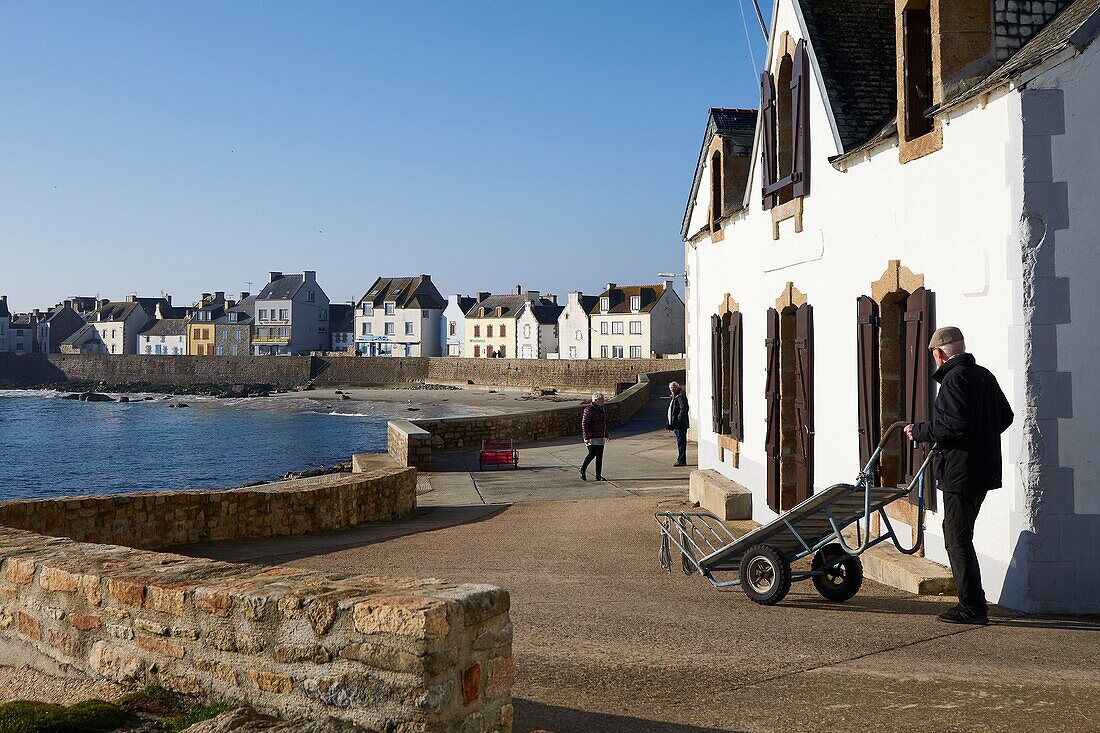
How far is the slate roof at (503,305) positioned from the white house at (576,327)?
7643 mm

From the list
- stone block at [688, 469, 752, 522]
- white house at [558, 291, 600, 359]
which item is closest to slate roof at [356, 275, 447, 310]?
white house at [558, 291, 600, 359]

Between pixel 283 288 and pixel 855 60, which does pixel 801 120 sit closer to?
pixel 855 60

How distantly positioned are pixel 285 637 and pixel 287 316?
336 feet

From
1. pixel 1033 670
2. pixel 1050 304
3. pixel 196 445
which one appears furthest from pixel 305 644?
pixel 196 445

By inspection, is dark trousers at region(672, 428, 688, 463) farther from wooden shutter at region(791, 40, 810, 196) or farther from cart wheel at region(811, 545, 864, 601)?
cart wheel at region(811, 545, 864, 601)

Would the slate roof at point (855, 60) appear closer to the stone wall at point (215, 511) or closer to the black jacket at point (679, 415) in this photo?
the stone wall at point (215, 511)

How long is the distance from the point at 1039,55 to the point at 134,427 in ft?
199

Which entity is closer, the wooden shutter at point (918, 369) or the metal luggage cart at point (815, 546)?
the metal luggage cart at point (815, 546)

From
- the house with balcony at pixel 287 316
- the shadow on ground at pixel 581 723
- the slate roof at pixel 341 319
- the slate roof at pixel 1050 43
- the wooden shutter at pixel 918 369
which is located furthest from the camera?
the slate roof at pixel 341 319

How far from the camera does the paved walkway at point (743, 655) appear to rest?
177 inches

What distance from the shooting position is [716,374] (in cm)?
1392

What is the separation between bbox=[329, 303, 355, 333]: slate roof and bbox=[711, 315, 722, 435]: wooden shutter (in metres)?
95.4

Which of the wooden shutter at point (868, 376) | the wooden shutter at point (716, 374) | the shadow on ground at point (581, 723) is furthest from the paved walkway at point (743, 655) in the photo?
the wooden shutter at point (716, 374)

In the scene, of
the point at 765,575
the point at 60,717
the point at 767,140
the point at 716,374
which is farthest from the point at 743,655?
the point at 716,374
